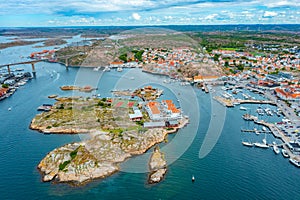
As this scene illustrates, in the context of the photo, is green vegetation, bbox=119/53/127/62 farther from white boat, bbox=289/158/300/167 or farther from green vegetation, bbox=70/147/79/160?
white boat, bbox=289/158/300/167

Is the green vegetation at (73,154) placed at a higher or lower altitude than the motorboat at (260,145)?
higher

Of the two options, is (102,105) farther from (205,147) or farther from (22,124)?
(205,147)

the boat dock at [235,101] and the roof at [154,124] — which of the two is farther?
the boat dock at [235,101]

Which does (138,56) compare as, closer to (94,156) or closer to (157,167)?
(94,156)

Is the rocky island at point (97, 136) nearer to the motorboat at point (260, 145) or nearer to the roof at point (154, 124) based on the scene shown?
the roof at point (154, 124)

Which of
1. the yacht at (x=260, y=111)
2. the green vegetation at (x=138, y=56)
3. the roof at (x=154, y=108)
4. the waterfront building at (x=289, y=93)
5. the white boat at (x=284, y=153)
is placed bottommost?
the white boat at (x=284, y=153)

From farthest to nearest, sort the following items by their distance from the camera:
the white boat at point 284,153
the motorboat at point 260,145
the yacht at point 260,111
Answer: the yacht at point 260,111
the motorboat at point 260,145
the white boat at point 284,153

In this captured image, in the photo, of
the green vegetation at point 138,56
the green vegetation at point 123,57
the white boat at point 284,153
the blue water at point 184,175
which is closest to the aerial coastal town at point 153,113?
the white boat at point 284,153

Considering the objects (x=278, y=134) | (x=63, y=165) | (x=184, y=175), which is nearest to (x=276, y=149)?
(x=278, y=134)

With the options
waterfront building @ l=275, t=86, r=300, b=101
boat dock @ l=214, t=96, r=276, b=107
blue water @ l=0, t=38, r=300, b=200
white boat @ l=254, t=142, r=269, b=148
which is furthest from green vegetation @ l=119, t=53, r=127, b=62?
white boat @ l=254, t=142, r=269, b=148
